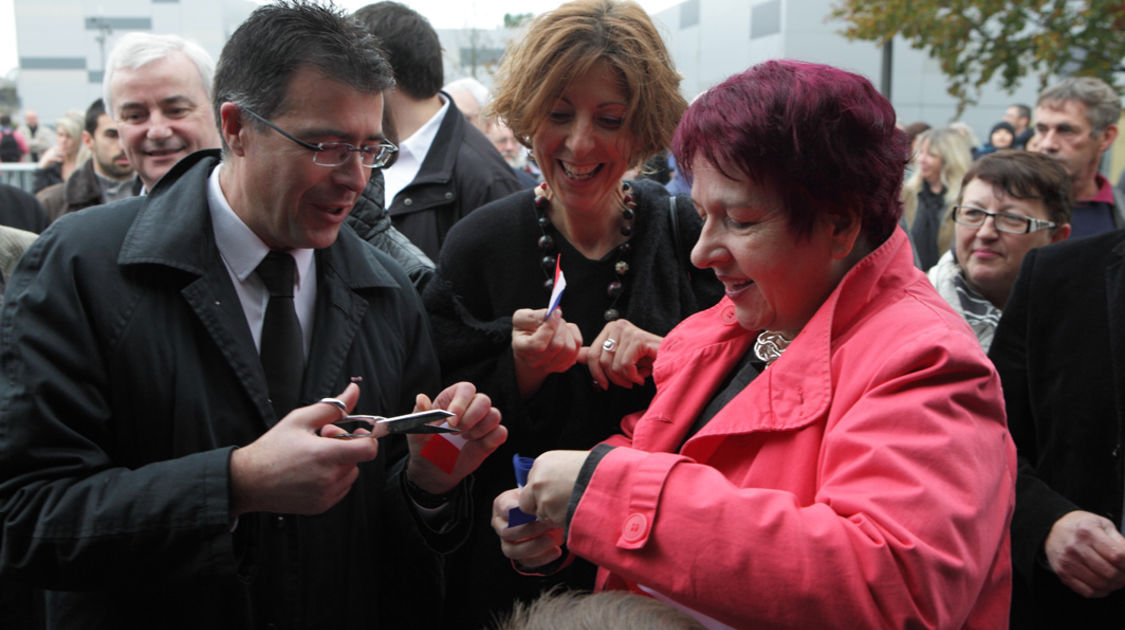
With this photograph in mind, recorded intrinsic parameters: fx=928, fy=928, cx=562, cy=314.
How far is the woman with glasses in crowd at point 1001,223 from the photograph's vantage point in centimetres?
371

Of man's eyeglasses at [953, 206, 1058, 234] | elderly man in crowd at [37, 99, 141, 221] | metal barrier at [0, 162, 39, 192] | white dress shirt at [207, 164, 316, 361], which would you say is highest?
white dress shirt at [207, 164, 316, 361]

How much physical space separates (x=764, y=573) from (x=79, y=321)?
148 centimetres

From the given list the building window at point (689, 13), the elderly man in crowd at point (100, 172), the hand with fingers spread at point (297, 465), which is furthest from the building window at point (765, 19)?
the hand with fingers spread at point (297, 465)

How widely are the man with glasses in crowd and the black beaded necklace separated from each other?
45 centimetres

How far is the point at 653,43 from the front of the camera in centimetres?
281

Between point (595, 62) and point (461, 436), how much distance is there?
117 cm

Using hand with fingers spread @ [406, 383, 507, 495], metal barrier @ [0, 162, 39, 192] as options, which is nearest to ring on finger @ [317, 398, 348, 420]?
hand with fingers spread @ [406, 383, 507, 495]

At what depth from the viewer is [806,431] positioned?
1.77 meters

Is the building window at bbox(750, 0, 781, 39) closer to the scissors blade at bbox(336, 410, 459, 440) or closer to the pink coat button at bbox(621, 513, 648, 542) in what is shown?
the scissors blade at bbox(336, 410, 459, 440)

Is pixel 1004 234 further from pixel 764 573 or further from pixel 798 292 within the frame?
pixel 764 573

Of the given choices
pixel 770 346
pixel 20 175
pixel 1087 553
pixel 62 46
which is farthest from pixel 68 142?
pixel 62 46

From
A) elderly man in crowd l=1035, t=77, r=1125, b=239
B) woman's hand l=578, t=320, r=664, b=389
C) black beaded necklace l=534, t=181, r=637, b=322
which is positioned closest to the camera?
woman's hand l=578, t=320, r=664, b=389

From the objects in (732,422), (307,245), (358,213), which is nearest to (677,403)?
(732,422)

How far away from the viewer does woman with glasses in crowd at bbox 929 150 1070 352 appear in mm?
3711
